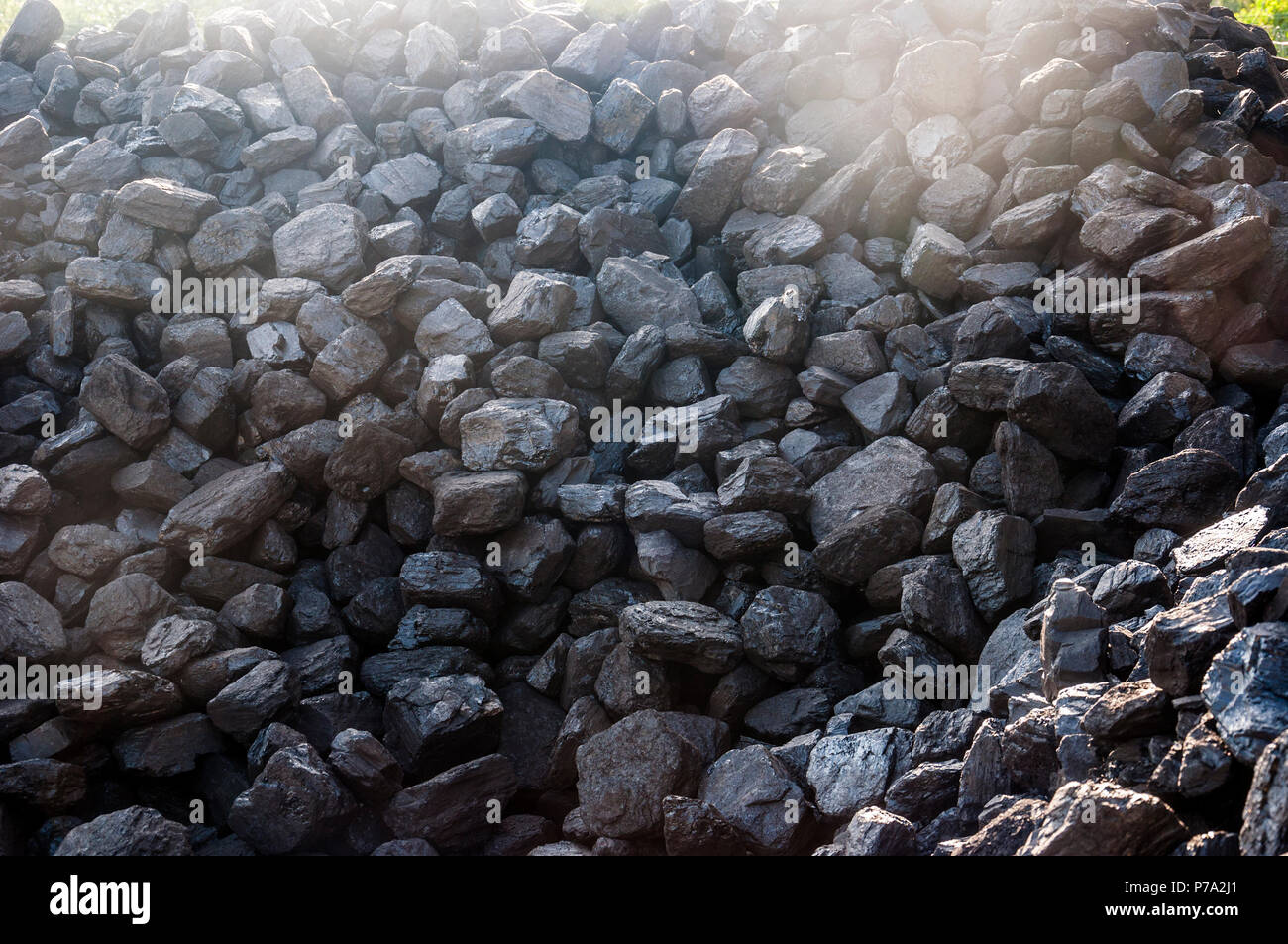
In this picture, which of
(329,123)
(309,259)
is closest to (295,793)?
(309,259)

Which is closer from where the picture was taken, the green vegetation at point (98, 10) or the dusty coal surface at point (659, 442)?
the dusty coal surface at point (659, 442)

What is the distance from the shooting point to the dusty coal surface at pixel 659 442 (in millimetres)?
4770

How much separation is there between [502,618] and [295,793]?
2005 mm

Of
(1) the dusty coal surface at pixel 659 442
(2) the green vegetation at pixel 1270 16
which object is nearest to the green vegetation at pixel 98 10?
(1) the dusty coal surface at pixel 659 442

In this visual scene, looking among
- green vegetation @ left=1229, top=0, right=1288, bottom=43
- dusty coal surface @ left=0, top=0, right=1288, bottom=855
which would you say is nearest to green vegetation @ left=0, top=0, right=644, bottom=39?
dusty coal surface @ left=0, top=0, right=1288, bottom=855

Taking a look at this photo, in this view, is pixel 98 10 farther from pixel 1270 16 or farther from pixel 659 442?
pixel 1270 16

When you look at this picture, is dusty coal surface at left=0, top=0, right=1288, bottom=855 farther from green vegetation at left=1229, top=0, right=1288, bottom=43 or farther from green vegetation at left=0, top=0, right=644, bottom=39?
green vegetation at left=1229, top=0, right=1288, bottom=43

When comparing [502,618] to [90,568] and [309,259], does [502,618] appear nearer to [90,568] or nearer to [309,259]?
[90,568]

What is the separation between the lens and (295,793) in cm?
490

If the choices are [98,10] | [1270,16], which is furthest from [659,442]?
[1270,16]

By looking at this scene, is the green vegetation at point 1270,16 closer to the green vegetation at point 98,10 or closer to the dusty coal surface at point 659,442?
the dusty coal surface at point 659,442

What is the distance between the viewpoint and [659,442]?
23.1ft

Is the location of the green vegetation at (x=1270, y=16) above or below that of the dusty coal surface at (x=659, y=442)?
above

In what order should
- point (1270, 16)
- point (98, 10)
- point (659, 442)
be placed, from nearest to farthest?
point (659, 442), point (98, 10), point (1270, 16)
